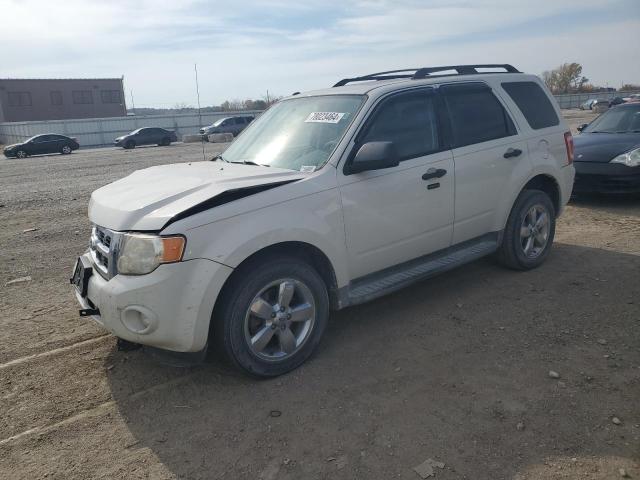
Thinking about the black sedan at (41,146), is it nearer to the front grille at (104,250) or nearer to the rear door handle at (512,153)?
the front grille at (104,250)

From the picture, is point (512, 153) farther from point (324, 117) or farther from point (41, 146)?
point (41, 146)

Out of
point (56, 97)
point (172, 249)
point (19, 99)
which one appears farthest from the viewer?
point (56, 97)

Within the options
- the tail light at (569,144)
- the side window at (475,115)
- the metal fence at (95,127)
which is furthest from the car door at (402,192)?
the metal fence at (95,127)

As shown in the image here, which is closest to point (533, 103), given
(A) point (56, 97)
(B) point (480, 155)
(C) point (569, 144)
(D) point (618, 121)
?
(C) point (569, 144)

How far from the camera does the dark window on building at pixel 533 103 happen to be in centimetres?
532

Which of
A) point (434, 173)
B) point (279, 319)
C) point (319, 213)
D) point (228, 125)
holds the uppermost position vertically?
point (228, 125)

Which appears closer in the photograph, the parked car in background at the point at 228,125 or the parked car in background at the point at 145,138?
the parked car in background at the point at 145,138

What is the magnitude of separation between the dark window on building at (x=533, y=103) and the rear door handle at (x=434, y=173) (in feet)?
5.00

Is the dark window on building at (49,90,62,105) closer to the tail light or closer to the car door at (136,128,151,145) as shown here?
the car door at (136,128,151,145)

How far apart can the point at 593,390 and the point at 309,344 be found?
6.21ft

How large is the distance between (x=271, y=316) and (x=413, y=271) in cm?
145

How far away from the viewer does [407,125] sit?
171 inches

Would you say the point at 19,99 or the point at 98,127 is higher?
the point at 19,99

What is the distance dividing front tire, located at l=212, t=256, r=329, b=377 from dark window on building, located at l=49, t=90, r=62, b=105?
249 ft
